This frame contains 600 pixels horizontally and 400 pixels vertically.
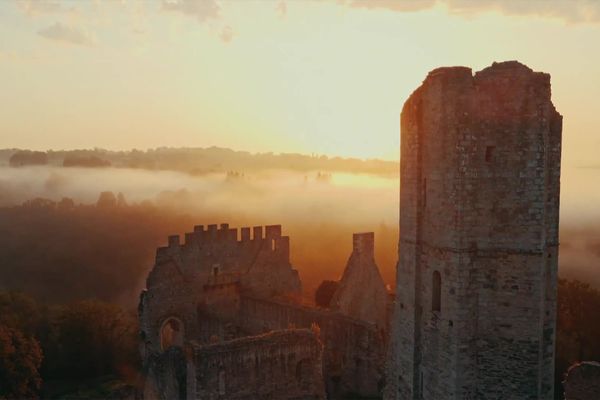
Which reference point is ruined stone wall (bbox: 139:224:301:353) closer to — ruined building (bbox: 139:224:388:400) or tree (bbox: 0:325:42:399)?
ruined building (bbox: 139:224:388:400)

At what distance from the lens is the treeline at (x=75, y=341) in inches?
1427

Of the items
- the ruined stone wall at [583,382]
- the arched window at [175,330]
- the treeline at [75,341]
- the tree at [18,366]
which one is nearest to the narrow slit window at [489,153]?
the ruined stone wall at [583,382]

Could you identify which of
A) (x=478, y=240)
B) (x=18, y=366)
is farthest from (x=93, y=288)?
(x=478, y=240)

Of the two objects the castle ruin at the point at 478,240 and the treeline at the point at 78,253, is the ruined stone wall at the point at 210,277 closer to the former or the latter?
the castle ruin at the point at 478,240

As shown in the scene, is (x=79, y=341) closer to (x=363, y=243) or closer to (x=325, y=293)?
(x=325, y=293)

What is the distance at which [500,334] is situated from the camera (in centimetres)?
1150

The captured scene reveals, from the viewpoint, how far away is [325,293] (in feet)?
117

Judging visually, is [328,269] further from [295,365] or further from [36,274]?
[295,365]

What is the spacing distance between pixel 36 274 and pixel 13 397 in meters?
23.5

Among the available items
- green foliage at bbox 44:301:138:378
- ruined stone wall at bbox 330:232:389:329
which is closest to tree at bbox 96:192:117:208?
Result: green foliage at bbox 44:301:138:378

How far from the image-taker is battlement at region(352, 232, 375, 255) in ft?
91.2

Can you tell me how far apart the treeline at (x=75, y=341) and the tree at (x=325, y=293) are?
12.3 m

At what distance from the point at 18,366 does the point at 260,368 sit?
18.9 meters

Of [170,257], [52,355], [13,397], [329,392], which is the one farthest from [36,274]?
[329,392]
